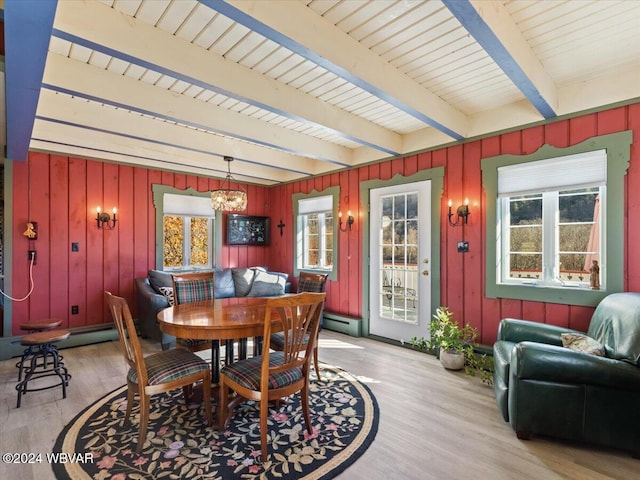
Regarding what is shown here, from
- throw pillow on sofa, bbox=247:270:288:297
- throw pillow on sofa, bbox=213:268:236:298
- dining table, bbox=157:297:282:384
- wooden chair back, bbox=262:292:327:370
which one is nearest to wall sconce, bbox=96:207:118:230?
throw pillow on sofa, bbox=213:268:236:298

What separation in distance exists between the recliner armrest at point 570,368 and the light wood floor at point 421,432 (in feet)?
1.52

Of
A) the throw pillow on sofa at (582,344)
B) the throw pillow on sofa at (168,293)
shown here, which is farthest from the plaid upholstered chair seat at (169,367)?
the throw pillow on sofa at (582,344)

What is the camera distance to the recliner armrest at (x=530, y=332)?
8.97 ft

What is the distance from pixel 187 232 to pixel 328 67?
4.30m

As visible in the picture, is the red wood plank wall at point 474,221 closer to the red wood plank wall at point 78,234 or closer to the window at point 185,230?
the window at point 185,230

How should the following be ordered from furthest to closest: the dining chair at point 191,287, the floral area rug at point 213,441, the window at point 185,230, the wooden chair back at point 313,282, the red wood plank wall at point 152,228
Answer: the window at point 185,230
the wooden chair back at point 313,282
the dining chair at point 191,287
the red wood plank wall at point 152,228
the floral area rug at point 213,441

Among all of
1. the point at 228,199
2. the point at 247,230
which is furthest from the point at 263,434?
the point at 247,230

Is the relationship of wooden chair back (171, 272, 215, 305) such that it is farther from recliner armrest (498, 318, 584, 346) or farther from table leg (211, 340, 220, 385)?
recliner armrest (498, 318, 584, 346)

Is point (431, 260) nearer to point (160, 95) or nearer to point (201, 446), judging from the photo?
point (201, 446)

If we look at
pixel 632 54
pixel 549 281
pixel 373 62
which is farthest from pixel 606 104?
pixel 373 62

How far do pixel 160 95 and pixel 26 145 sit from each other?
178cm

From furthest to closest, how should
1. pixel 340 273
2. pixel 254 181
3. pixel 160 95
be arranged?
1. pixel 254 181
2. pixel 340 273
3. pixel 160 95

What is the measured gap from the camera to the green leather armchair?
79.0 inches

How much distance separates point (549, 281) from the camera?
320 centimetres
